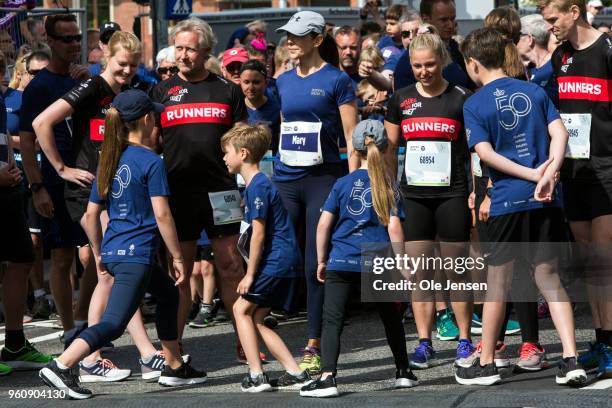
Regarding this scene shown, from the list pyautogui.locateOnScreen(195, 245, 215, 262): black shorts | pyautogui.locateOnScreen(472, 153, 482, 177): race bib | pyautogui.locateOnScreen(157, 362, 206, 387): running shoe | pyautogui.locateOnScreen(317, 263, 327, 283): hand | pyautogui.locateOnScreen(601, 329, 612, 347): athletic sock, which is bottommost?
pyautogui.locateOnScreen(157, 362, 206, 387): running shoe

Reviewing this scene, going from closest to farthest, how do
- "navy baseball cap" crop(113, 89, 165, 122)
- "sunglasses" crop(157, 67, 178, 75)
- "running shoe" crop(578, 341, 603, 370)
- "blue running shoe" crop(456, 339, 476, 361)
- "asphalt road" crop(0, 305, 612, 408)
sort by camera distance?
1. "asphalt road" crop(0, 305, 612, 408)
2. "navy baseball cap" crop(113, 89, 165, 122)
3. "running shoe" crop(578, 341, 603, 370)
4. "blue running shoe" crop(456, 339, 476, 361)
5. "sunglasses" crop(157, 67, 178, 75)

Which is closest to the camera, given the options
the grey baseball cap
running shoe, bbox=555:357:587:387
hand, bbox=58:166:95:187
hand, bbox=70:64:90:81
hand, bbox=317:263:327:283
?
running shoe, bbox=555:357:587:387

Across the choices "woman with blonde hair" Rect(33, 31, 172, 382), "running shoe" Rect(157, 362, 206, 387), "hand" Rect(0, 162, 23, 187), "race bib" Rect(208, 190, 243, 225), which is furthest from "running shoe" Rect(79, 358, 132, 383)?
"hand" Rect(0, 162, 23, 187)

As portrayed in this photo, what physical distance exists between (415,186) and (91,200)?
2042 millimetres

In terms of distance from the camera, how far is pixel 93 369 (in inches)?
321

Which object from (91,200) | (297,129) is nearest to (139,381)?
(91,200)

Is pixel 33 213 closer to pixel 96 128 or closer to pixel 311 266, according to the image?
pixel 96 128

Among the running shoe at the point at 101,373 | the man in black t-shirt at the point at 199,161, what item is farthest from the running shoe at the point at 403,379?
the running shoe at the point at 101,373

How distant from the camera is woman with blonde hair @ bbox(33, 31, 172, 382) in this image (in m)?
8.13

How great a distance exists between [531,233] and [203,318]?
12.7 feet

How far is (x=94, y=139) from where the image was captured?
8.53 m

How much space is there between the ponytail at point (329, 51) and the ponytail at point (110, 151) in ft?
5.53

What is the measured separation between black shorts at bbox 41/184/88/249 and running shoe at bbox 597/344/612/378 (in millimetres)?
3699

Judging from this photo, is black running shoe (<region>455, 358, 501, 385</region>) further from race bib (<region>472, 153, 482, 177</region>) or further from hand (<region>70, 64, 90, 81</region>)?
hand (<region>70, 64, 90, 81</region>)
